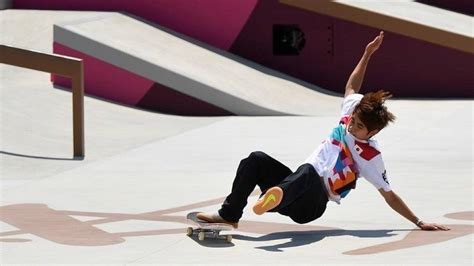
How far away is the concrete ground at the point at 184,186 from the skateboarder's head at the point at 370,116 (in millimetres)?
769

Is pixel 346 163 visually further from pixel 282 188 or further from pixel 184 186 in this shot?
pixel 184 186

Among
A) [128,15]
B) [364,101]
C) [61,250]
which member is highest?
[128,15]

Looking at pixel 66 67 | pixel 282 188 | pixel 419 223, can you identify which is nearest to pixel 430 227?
pixel 419 223

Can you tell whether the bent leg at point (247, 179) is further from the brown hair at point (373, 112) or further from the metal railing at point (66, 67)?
the metal railing at point (66, 67)

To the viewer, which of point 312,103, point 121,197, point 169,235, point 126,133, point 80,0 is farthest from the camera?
point 80,0

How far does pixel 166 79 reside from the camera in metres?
17.2

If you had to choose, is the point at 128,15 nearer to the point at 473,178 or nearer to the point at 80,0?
the point at 80,0

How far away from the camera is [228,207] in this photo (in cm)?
805

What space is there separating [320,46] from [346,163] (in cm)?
1196

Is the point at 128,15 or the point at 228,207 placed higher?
the point at 128,15

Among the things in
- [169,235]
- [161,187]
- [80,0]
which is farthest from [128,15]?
[169,235]

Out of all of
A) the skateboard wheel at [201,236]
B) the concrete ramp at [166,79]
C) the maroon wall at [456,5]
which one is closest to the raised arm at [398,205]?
the skateboard wheel at [201,236]

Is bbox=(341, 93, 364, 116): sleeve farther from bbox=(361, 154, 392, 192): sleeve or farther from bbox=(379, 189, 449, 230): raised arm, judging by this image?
bbox=(379, 189, 449, 230): raised arm

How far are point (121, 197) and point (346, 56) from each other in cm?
1029
